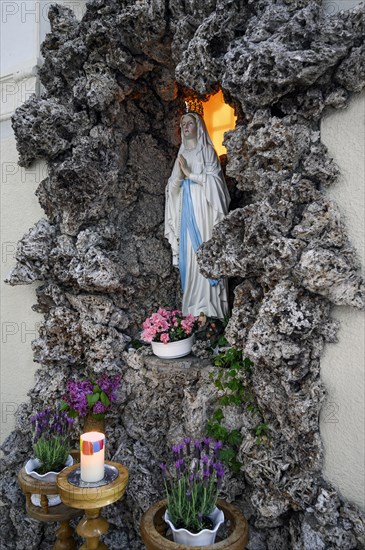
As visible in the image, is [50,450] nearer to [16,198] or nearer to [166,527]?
[166,527]

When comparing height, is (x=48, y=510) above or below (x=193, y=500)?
below

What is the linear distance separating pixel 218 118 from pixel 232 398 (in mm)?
2255

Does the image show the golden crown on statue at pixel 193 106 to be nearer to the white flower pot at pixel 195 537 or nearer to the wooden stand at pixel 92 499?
the wooden stand at pixel 92 499

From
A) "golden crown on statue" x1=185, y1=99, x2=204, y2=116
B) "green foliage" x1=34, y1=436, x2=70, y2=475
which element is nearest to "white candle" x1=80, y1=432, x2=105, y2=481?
"green foliage" x1=34, y1=436, x2=70, y2=475

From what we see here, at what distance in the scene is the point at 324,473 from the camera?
2076mm

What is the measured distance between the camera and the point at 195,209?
2969 mm

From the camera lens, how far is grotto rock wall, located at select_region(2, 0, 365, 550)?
204 centimetres

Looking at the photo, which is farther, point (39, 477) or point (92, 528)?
point (39, 477)

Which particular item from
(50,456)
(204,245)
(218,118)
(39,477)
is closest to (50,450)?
(50,456)

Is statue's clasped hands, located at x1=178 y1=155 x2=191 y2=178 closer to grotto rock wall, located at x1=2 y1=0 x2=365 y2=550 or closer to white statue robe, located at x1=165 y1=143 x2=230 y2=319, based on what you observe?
white statue robe, located at x1=165 y1=143 x2=230 y2=319

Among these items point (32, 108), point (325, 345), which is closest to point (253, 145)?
point (325, 345)

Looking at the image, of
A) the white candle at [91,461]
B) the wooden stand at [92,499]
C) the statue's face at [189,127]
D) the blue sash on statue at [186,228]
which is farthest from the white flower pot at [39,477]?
the statue's face at [189,127]

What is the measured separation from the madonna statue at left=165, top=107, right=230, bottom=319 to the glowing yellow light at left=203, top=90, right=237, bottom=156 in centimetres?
53

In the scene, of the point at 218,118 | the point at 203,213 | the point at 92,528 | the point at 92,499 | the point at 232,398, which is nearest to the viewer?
the point at 92,499
